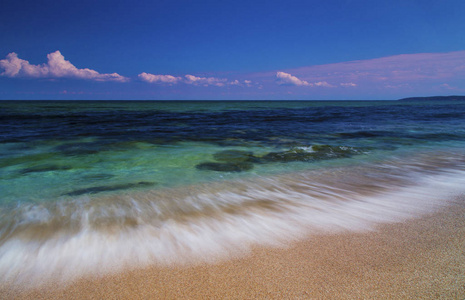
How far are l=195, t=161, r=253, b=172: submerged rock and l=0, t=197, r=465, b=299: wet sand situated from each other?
352 cm

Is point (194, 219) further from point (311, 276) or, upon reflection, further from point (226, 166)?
point (226, 166)

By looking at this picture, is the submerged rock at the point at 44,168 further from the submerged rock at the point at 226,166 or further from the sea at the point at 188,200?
the submerged rock at the point at 226,166

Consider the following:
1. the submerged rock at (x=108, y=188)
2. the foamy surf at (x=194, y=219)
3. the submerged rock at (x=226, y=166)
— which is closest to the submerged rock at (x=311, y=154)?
the submerged rock at (x=226, y=166)

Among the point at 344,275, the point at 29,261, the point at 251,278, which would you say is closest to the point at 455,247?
the point at 344,275

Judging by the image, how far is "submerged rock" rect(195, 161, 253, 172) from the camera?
20.2 ft

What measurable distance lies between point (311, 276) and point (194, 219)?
1.75 meters

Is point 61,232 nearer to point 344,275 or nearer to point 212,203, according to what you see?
point 212,203

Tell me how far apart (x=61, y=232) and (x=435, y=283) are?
3628mm

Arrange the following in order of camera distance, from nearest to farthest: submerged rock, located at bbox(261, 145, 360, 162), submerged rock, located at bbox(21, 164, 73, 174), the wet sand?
the wet sand → submerged rock, located at bbox(21, 164, 73, 174) → submerged rock, located at bbox(261, 145, 360, 162)

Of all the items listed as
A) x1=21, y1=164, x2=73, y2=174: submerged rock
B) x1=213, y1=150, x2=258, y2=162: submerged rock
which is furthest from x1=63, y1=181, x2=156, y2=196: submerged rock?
x1=213, y1=150, x2=258, y2=162: submerged rock

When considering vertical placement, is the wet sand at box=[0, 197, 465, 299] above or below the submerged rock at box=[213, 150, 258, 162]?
below

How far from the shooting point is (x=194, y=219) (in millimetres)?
3498

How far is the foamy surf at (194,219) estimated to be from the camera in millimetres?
2533

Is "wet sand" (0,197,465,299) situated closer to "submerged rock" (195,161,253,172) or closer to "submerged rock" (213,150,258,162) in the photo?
"submerged rock" (195,161,253,172)
